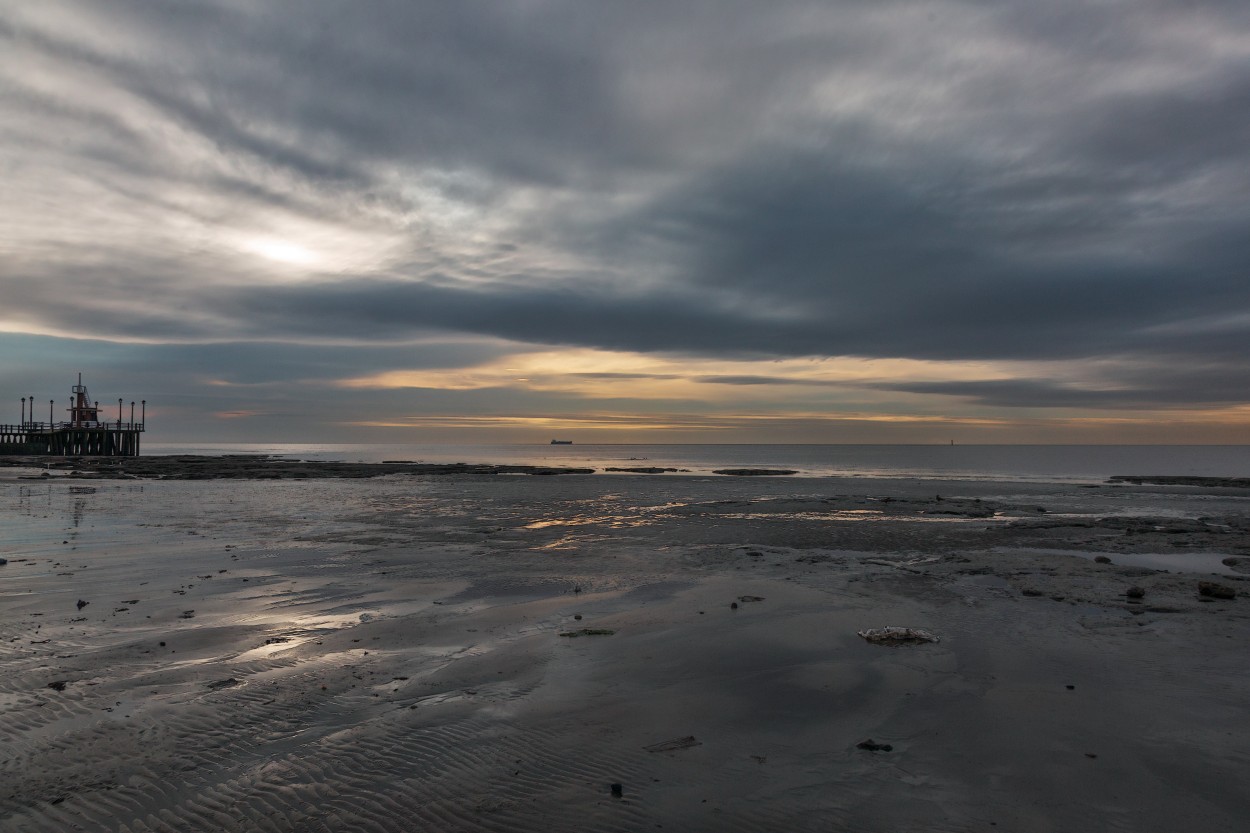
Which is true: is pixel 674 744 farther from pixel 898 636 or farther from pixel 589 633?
pixel 898 636

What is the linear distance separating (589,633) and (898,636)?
5.16 m

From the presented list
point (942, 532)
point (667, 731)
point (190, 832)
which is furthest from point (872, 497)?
point (190, 832)

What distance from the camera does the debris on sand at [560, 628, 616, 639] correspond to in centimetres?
1121

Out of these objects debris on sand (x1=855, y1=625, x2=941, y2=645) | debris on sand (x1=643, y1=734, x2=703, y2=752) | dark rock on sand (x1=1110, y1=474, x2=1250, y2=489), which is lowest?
debris on sand (x1=643, y1=734, x2=703, y2=752)

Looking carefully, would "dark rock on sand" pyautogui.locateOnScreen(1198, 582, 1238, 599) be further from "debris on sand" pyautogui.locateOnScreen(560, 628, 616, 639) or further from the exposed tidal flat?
"debris on sand" pyautogui.locateOnScreen(560, 628, 616, 639)

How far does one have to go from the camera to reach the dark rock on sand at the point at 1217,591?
14.4 meters

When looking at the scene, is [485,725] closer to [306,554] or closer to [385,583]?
[385,583]

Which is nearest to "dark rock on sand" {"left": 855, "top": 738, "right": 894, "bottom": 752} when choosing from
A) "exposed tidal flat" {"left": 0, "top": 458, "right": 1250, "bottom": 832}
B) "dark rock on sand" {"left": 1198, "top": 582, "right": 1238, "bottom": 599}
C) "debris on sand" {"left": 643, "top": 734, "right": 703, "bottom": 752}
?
"exposed tidal flat" {"left": 0, "top": 458, "right": 1250, "bottom": 832}

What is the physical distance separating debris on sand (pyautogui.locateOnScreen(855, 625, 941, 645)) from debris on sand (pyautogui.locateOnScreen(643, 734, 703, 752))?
5.06m

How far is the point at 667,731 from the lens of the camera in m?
7.44

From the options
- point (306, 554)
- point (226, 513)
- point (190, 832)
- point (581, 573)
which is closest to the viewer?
point (190, 832)

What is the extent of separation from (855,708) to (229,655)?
862 cm

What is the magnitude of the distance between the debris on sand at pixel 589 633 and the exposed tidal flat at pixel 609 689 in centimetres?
8

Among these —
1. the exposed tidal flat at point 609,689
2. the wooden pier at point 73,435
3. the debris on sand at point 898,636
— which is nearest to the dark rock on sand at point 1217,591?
the exposed tidal flat at point 609,689
